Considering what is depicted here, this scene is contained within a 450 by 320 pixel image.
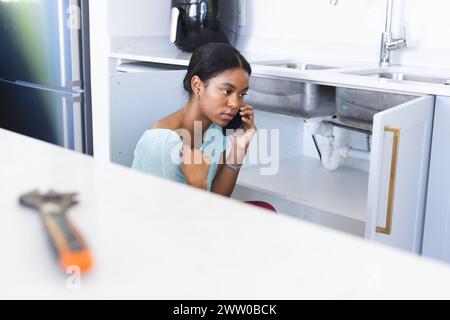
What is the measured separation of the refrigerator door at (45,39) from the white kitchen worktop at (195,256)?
6.62 feet

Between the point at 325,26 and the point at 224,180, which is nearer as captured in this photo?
the point at 224,180

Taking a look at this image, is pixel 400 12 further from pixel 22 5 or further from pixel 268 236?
pixel 268 236

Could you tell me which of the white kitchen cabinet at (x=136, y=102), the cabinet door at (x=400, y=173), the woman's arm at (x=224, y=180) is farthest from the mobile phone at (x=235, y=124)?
the cabinet door at (x=400, y=173)

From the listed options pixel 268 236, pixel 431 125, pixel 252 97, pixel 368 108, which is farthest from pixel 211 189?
pixel 268 236

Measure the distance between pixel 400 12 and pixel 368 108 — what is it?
1.89ft

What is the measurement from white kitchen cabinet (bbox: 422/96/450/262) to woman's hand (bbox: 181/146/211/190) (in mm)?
612

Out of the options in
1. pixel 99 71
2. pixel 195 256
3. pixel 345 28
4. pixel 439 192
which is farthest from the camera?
pixel 99 71

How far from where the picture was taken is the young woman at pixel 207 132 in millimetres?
1691

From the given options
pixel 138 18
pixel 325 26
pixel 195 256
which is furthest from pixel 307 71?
pixel 195 256

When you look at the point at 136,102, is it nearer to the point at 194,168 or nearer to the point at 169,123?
the point at 169,123

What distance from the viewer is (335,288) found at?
408mm

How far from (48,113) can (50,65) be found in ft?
0.71

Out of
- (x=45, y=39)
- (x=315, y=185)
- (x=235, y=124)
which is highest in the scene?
(x=45, y=39)

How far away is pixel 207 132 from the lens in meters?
1.82
